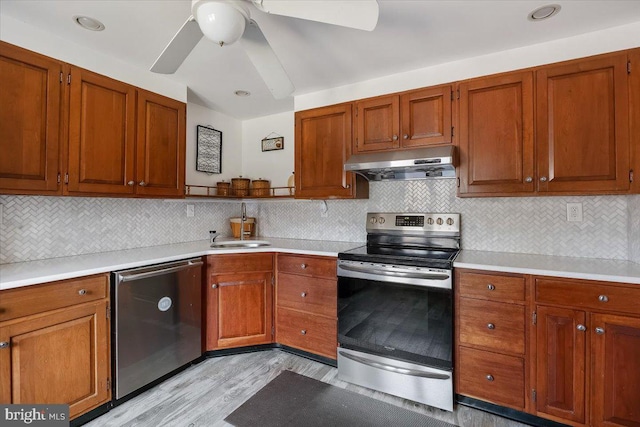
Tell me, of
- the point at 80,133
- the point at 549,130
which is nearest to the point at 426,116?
the point at 549,130

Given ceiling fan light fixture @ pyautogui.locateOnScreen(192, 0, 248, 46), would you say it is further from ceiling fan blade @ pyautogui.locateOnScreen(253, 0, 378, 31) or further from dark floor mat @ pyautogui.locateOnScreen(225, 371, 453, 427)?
dark floor mat @ pyautogui.locateOnScreen(225, 371, 453, 427)

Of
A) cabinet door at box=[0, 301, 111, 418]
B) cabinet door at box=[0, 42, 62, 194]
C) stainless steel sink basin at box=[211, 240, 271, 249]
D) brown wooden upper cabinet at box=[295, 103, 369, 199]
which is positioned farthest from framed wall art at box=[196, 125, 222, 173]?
cabinet door at box=[0, 301, 111, 418]

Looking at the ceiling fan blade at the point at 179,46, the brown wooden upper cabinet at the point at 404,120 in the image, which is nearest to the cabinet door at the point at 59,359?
the ceiling fan blade at the point at 179,46

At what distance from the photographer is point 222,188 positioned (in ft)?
10.6

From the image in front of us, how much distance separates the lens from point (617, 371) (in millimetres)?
1553

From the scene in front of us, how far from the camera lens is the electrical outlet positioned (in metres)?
2.08

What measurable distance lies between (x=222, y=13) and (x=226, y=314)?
2.15 meters

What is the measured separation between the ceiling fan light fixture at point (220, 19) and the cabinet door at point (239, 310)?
5.94 feet

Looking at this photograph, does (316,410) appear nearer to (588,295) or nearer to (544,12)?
(588,295)

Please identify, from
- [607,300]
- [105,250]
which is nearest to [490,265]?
[607,300]

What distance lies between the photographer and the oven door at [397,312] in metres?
1.92

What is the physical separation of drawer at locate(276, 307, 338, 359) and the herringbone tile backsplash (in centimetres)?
83

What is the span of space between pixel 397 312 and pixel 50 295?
2.02m

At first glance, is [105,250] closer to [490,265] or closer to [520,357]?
[490,265]
